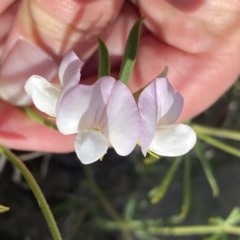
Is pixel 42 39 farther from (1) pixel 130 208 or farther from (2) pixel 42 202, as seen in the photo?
(1) pixel 130 208

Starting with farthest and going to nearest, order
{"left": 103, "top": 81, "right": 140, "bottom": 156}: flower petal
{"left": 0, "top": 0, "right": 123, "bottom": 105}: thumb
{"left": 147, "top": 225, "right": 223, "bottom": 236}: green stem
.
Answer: {"left": 147, "top": 225, "right": 223, "bottom": 236}: green stem → {"left": 0, "top": 0, "right": 123, "bottom": 105}: thumb → {"left": 103, "top": 81, "right": 140, "bottom": 156}: flower petal

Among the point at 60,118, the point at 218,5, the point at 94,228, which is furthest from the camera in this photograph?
the point at 94,228

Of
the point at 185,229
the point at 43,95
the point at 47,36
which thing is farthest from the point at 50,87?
the point at 185,229

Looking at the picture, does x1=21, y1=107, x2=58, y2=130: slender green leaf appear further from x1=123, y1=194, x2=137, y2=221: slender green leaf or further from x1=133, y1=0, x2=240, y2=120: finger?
x1=123, y1=194, x2=137, y2=221: slender green leaf

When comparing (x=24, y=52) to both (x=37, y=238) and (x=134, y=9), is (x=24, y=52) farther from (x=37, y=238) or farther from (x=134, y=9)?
(x=37, y=238)

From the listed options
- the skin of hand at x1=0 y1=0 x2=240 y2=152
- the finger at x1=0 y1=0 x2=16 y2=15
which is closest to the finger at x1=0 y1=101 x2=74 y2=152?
the skin of hand at x1=0 y1=0 x2=240 y2=152

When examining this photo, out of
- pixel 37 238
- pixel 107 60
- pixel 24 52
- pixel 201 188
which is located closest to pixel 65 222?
pixel 37 238

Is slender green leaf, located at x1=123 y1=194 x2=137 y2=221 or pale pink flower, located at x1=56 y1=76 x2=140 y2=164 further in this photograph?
slender green leaf, located at x1=123 y1=194 x2=137 y2=221

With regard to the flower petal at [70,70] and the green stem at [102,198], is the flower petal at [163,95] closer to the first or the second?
the flower petal at [70,70]
